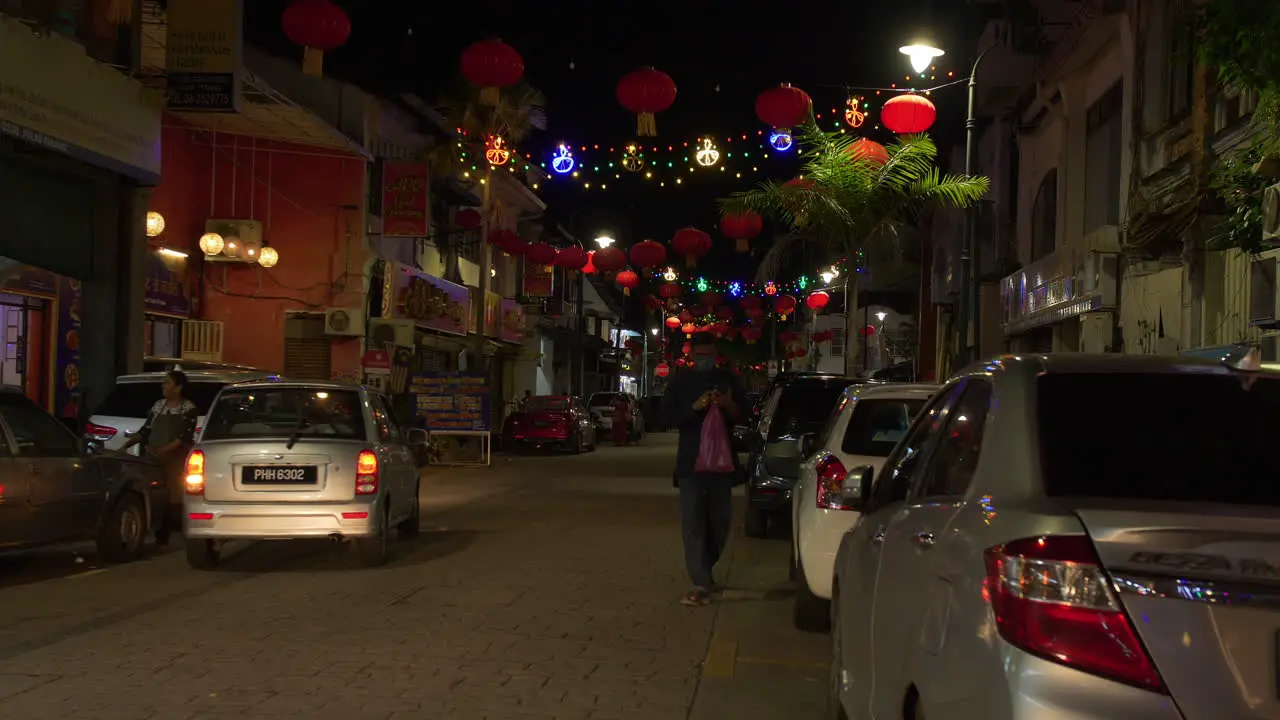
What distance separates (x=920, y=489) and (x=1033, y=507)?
136 centimetres

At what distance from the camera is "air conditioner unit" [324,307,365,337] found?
85.1 feet

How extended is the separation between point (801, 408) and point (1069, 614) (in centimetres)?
1112

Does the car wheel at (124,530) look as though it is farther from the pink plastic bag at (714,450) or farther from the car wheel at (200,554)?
the pink plastic bag at (714,450)

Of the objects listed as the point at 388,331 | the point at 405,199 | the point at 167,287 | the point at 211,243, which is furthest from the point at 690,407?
the point at 405,199

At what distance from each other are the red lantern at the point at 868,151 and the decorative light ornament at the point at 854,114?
757mm

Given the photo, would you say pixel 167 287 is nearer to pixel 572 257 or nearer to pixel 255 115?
pixel 255 115

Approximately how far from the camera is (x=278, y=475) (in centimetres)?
1057

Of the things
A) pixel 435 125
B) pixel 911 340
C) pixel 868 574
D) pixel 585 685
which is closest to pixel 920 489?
pixel 868 574

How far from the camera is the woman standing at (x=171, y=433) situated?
42.3 ft

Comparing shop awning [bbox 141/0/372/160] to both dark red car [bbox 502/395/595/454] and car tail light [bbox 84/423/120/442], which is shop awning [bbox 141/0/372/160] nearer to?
car tail light [bbox 84/423/120/442]

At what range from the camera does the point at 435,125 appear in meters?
31.1

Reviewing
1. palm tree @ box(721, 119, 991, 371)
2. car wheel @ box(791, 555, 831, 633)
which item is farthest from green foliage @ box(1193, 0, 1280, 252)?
palm tree @ box(721, 119, 991, 371)

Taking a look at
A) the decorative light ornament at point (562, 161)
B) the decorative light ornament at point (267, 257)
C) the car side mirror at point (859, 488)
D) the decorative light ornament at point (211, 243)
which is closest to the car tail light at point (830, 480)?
the car side mirror at point (859, 488)

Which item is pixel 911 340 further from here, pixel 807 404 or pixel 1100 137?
pixel 807 404
